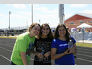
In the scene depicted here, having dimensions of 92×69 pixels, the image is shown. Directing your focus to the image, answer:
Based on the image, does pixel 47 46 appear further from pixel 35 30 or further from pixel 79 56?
pixel 79 56

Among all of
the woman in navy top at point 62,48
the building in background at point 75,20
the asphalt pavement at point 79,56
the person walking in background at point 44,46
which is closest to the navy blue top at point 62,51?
the woman in navy top at point 62,48

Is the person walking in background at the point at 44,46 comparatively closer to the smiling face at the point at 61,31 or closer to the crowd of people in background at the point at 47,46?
the crowd of people in background at the point at 47,46

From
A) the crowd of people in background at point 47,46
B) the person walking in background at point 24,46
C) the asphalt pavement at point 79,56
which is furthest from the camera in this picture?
the asphalt pavement at point 79,56

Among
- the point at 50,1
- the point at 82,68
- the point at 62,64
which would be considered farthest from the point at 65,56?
the point at 50,1

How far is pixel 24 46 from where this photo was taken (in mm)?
3316

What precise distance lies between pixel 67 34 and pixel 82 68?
2.17ft

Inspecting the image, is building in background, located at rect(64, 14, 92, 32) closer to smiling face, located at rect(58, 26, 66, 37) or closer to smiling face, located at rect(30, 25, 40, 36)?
smiling face, located at rect(58, 26, 66, 37)

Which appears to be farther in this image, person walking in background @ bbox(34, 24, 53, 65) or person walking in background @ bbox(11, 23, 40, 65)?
person walking in background @ bbox(34, 24, 53, 65)

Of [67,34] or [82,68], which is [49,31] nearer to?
[67,34]

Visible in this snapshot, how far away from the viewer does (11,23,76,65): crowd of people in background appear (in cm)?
343

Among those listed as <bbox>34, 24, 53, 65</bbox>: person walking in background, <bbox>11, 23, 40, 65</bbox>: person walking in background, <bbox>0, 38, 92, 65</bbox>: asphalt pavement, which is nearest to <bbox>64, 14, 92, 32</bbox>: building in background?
<bbox>0, 38, 92, 65</bbox>: asphalt pavement

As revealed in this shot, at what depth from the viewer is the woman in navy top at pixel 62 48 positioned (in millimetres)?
3545

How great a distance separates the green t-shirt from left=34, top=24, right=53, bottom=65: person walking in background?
0.17 meters

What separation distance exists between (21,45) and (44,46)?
0.48 metres
